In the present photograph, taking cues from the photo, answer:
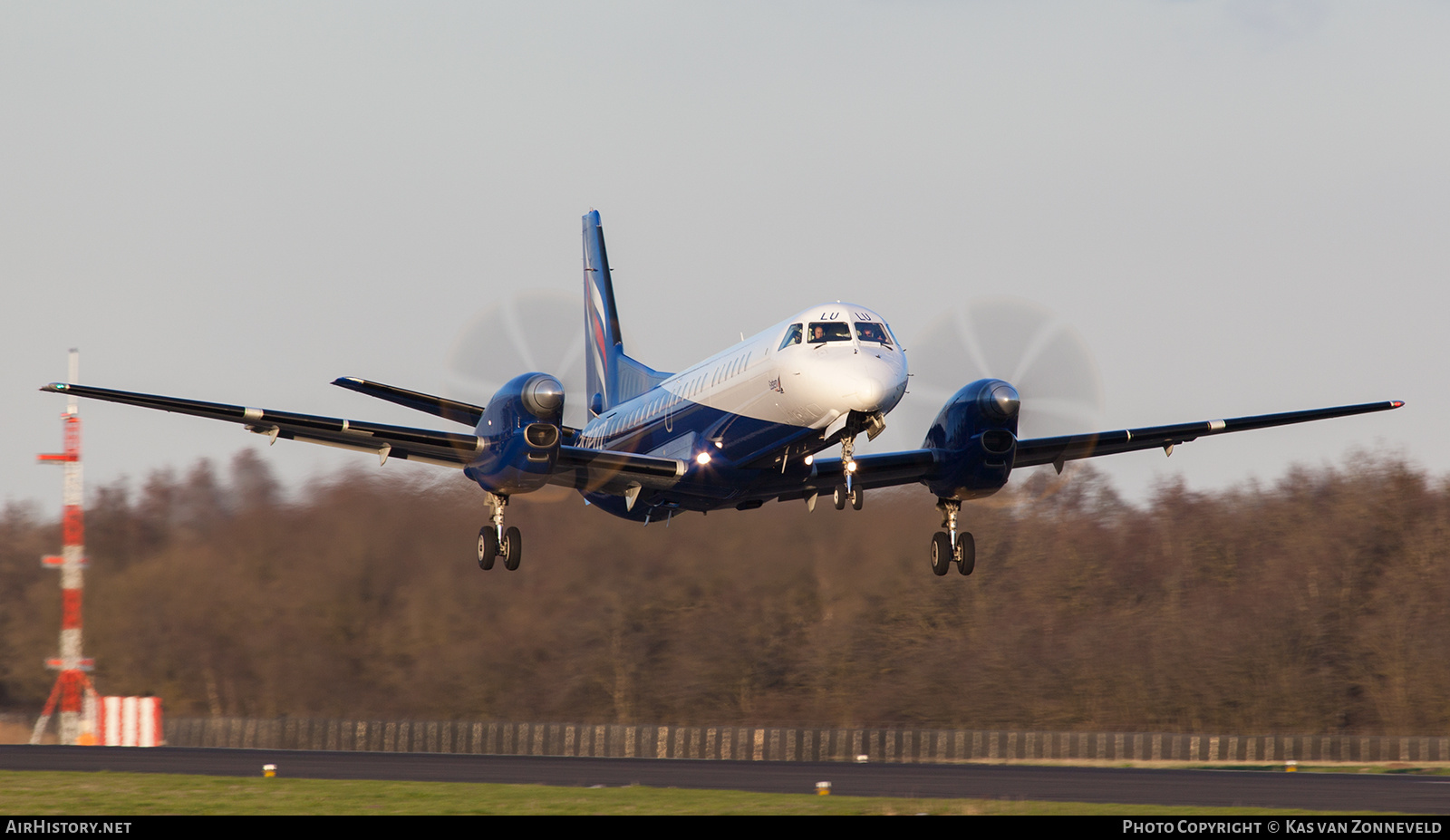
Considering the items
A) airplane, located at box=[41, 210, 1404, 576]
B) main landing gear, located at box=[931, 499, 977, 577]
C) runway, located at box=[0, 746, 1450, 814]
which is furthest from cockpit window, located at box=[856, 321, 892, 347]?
runway, located at box=[0, 746, 1450, 814]

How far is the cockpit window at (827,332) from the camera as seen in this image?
2178 cm

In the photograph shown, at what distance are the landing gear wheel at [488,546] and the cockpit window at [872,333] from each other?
291 inches

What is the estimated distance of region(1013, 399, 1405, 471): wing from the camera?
24.9m

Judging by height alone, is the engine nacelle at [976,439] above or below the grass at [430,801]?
above

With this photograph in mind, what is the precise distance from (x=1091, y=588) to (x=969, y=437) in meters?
23.8

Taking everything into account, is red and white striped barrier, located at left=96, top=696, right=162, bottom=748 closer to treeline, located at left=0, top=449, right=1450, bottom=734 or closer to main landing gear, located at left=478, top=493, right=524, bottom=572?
treeline, located at left=0, top=449, right=1450, bottom=734

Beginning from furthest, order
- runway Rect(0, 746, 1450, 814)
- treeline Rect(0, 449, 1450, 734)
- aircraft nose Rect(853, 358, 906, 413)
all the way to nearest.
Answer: treeline Rect(0, 449, 1450, 734) < runway Rect(0, 746, 1450, 814) < aircraft nose Rect(853, 358, 906, 413)

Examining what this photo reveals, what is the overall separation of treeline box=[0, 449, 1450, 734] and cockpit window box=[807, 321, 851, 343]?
18.9 meters

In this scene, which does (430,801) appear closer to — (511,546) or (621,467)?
(511,546)

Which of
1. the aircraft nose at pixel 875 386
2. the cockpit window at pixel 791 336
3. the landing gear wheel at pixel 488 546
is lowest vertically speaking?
the landing gear wheel at pixel 488 546

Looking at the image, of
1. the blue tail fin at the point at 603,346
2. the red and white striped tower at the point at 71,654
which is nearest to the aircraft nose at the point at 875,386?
the blue tail fin at the point at 603,346

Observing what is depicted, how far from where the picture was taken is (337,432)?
77.0ft

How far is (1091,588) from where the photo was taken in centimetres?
4634

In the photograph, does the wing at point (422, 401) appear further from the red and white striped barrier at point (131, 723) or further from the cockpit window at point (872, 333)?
the red and white striped barrier at point (131, 723)
